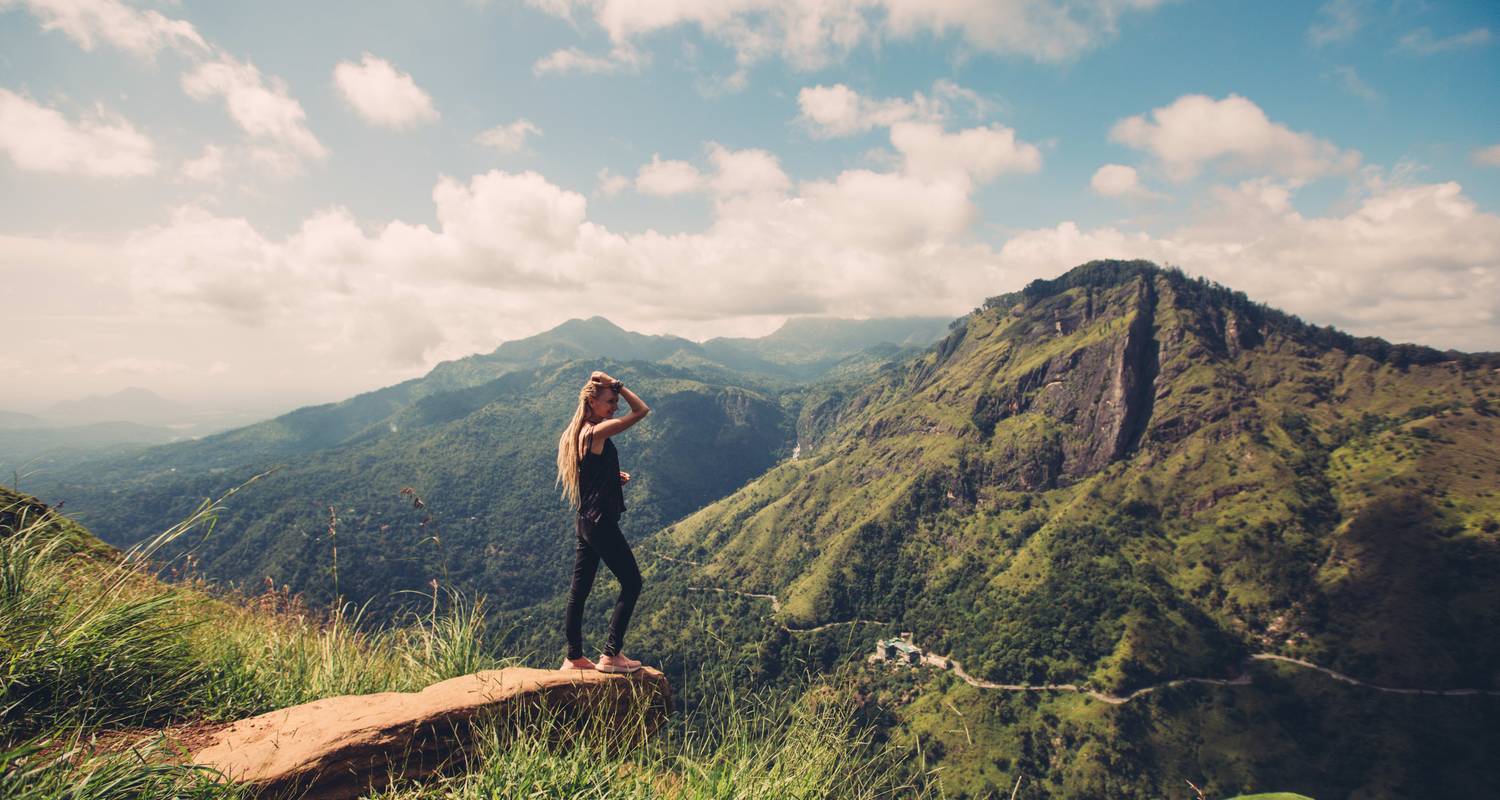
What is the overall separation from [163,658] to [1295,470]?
16907 centimetres

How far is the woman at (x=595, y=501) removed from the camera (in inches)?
248

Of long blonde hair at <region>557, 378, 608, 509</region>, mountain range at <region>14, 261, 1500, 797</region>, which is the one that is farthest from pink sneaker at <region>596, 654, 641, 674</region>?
mountain range at <region>14, 261, 1500, 797</region>

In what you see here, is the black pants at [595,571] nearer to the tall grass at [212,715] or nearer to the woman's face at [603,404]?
the tall grass at [212,715]

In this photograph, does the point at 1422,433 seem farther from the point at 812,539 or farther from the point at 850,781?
the point at 850,781

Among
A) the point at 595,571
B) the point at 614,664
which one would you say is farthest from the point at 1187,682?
the point at 595,571

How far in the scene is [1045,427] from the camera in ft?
519

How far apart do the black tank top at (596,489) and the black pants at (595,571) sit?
95 mm

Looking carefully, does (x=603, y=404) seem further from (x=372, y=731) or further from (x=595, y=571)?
(x=372, y=731)

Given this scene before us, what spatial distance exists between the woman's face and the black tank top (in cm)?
34

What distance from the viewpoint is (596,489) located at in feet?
21.0

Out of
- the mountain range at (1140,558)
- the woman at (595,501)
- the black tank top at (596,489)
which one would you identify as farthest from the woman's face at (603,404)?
the mountain range at (1140,558)

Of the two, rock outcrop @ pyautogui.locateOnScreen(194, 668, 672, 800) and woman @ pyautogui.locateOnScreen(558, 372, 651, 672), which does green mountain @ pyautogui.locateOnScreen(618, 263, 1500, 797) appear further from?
rock outcrop @ pyautogui.locateOnScreen(194, 668, 672, 800)

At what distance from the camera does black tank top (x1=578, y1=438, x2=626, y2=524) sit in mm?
6322

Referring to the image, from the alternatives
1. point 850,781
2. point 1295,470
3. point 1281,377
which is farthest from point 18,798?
point 1281,377
